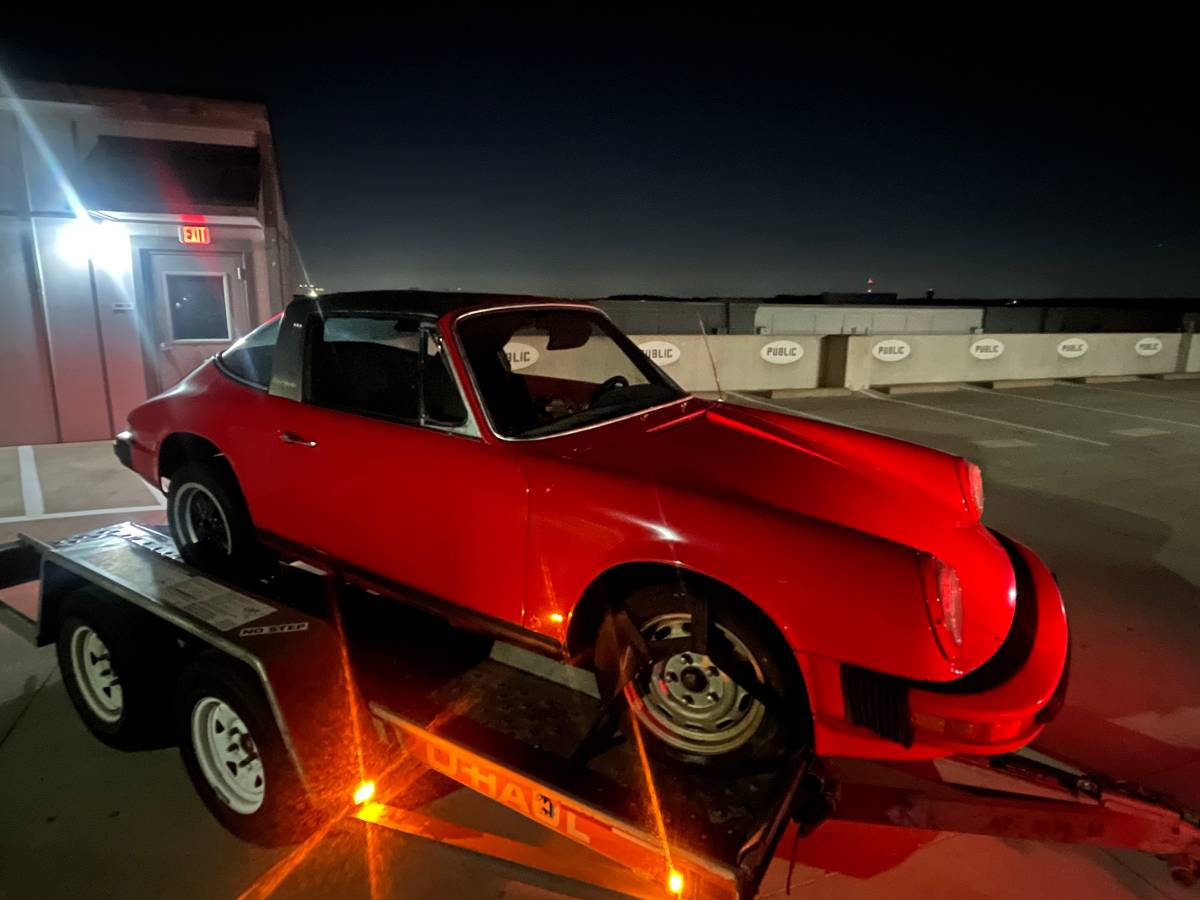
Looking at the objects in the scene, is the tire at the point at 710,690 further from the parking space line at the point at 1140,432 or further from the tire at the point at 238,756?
the parking space line at the point at 1140,432

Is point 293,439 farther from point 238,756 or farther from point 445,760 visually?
point 445,760

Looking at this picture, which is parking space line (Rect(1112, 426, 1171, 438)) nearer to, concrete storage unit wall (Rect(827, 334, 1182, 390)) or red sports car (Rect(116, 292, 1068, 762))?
concrete storage unit wall (Rect(827, 334, 1182, 390))

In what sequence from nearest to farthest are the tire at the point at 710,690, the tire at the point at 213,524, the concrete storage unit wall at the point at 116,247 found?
1. the tire at the point at 710,690
2. the tire at the point at 213,524
3. the concrete storage unit wall at the point at 116,247

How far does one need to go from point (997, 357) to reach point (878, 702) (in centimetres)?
1627

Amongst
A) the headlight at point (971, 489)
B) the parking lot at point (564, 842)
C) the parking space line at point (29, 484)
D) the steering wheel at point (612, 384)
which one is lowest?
the parking lot at point (564, 842)

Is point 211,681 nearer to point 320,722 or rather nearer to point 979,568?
point 320,722

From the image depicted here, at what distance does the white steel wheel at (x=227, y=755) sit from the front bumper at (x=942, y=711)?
1.94 m

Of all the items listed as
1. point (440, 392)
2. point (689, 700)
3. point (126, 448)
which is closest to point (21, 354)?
point (126, 448)

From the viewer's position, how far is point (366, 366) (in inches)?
126

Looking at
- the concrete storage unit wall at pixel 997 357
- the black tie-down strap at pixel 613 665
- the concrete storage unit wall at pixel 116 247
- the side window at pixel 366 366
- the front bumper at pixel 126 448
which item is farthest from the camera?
the concrete storage unit wall at pixel 997 357

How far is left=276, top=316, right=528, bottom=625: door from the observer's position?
258cm

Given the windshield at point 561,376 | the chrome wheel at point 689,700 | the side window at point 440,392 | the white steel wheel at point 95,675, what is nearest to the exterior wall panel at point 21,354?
the white steel wheel at point 95,675

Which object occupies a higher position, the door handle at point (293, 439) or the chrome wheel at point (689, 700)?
the door handle at point (293, 439)

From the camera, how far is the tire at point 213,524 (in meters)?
3.46
